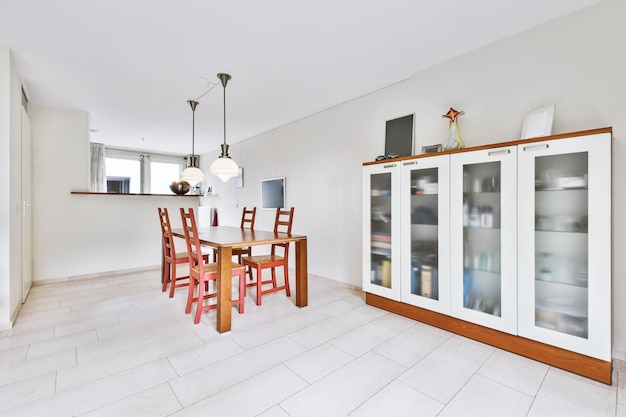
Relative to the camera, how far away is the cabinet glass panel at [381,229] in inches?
113

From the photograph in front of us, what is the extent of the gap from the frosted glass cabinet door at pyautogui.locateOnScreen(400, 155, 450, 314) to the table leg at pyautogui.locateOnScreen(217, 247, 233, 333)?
1.60m

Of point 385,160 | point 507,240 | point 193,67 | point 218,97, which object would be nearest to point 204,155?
point 218,97

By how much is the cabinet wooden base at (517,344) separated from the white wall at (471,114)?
0.37 m

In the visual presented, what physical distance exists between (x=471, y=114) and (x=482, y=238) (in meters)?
1.14

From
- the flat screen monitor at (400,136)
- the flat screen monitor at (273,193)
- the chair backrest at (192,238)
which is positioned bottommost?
the chair backrest at (192,238)

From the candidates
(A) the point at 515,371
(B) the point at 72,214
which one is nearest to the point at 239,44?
(A) the point at 515,371

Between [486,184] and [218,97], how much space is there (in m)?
3.13

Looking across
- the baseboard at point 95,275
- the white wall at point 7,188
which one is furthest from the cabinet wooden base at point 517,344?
the baseboard at point 95,275

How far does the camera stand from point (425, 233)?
2.62 meters

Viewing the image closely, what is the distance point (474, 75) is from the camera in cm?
256

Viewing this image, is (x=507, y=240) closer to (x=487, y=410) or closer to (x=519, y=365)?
(x=519, y=365)

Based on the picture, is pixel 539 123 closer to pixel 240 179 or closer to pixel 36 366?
pixel 36 366

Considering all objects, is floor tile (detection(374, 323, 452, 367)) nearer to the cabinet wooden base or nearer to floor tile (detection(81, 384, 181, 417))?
the cabinet wooden base

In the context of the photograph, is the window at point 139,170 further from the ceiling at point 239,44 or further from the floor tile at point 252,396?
the floor tile at point 252,396
